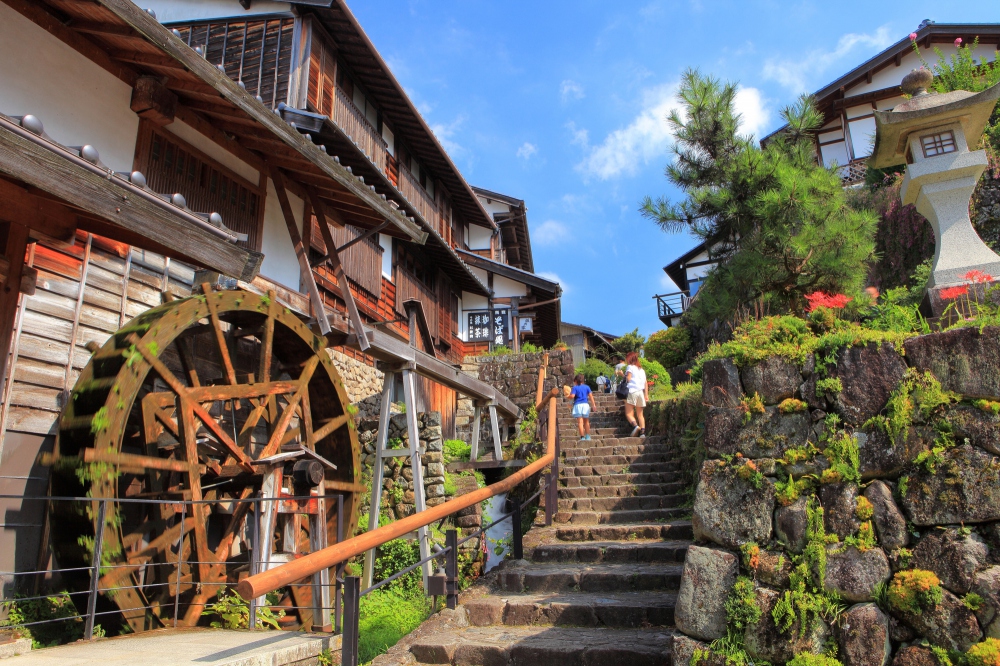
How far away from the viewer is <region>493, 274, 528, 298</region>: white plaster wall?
20.5 m

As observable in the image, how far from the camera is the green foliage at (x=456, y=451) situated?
43.9 ft

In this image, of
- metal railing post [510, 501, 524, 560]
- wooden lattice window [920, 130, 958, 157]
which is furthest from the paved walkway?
wooden lattice window [920, 130, 958, 157]

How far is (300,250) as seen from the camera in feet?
26.9

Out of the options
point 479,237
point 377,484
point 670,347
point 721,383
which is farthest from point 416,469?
point 670,347

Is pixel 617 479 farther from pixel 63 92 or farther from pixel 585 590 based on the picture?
pixel 63 92

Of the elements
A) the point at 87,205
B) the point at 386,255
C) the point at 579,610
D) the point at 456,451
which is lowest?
the point at 579,610

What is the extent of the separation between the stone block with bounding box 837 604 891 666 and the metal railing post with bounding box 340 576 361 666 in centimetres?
241

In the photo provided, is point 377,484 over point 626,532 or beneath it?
over

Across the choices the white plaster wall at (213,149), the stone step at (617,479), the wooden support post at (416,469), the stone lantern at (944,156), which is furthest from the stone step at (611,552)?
the white plaster wall at (213,149)

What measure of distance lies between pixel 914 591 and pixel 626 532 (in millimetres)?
3498

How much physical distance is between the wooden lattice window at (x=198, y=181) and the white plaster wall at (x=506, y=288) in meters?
12.3

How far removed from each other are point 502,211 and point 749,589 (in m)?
21.8

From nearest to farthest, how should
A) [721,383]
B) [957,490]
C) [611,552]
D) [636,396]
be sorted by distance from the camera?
1. [957,490]
2. [721,383]
3. [611,552]
4. [636,396]

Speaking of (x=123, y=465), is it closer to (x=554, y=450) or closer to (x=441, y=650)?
(x=441, y=650)
